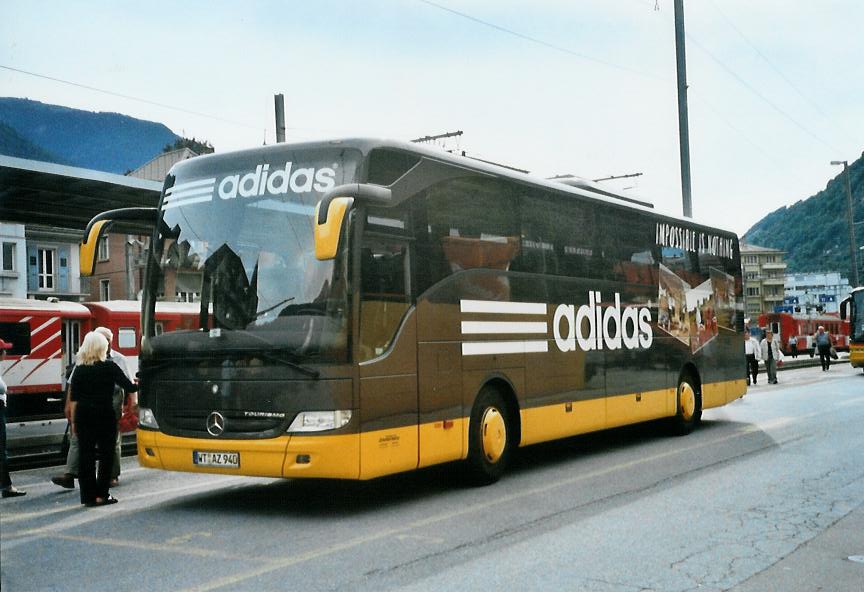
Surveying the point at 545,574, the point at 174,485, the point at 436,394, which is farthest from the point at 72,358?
the point at 545,574

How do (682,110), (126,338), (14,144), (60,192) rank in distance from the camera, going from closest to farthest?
1. (60,192)
2. (682,110)
3. (126,338)
4. (14,144)

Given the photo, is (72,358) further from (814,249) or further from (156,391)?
(814,249)

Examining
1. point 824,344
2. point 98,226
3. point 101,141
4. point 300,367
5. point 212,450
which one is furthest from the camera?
point 101,141

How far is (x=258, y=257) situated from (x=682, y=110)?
70.3 feet

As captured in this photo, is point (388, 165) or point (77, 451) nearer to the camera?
point (388, 165)

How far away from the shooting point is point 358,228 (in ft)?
28.3

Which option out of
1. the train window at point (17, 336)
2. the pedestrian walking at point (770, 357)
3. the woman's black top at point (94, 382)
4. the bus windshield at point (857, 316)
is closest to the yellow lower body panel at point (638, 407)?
the woman's black top at point (94, 382)

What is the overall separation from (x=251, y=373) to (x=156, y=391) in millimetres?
1173

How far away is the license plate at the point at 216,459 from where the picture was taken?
27.9 ft

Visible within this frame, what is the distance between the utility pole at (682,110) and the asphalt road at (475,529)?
1509 centimetres

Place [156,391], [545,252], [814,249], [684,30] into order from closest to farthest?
[156,391]
[545,252]
[684,30]
[814,249]

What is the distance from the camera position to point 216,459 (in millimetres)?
8602

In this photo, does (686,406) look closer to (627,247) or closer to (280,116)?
(627,247)

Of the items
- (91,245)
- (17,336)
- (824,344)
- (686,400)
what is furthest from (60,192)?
(824,344)
